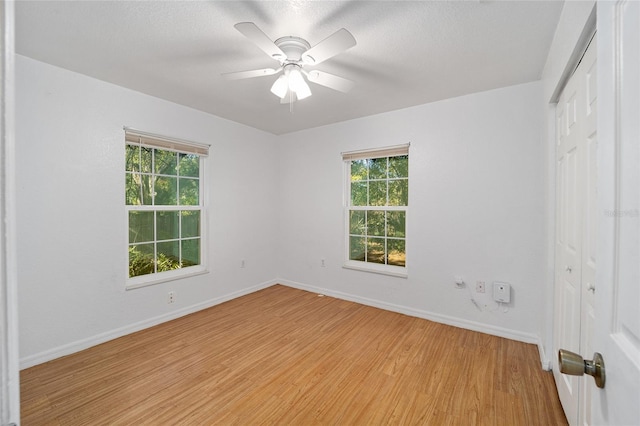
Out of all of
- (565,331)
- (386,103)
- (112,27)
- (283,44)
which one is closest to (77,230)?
(112,27)

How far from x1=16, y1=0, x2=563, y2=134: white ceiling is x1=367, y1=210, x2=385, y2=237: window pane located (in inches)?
58.7

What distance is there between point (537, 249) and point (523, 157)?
88 centimetres

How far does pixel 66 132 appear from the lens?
247 cm

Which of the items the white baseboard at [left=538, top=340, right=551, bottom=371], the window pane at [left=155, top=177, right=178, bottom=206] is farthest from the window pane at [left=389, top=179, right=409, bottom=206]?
the window pane at [left=155, top=177, right=178, bottom=206]

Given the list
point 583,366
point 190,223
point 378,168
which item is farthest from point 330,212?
point 583,366

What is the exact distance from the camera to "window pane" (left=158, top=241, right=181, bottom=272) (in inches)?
129

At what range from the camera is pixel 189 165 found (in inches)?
138

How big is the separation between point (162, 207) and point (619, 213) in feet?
11.8

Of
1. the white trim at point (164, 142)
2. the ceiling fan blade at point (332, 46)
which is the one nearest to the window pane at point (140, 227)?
the white trim at point (164, 142)

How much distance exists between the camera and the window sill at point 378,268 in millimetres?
3464

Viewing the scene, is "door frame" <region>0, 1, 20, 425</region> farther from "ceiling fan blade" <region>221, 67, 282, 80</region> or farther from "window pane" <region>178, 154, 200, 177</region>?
"window pane" <region>178, 154, 200, 177</region>

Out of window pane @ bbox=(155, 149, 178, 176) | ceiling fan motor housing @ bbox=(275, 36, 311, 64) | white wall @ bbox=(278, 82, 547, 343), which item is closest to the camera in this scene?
ceiling fan motor housing @ bbox=(275, 36, 311, 64)

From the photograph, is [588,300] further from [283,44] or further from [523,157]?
[283,44]

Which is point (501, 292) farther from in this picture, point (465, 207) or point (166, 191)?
point (166, 191)
